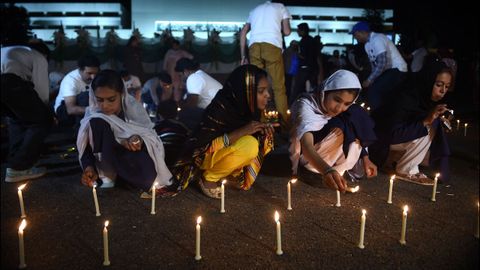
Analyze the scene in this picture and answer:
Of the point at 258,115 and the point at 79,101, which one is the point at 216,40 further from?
the point at 258,115

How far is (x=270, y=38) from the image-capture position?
6.07m

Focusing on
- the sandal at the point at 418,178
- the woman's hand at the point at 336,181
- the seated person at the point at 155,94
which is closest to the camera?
the woman's hand at the point at 336,181

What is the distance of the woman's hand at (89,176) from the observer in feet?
12.0

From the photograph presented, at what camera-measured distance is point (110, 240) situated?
291 cm

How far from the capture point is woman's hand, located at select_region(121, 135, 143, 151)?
3.78m

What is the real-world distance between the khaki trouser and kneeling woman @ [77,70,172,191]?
2.73 metres

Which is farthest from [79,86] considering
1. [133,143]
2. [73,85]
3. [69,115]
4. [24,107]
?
[133,143]

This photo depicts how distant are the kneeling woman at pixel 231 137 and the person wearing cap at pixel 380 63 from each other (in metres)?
2.56

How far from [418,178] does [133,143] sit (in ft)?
9.84

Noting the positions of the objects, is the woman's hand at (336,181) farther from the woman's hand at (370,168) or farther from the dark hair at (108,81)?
the dark hair at (108,81)

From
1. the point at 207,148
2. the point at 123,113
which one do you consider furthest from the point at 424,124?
the point at 123,113

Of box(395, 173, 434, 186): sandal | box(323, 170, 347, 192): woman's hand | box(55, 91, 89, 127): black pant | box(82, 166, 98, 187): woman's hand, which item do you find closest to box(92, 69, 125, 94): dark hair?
box(82, 166, 98, 187): woman's hand

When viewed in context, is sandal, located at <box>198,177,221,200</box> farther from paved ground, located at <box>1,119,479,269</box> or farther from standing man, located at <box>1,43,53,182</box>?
standing man, located at <box>1,43,53,182</box>

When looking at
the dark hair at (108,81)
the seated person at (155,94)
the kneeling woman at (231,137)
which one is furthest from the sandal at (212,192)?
the seated person at (155,94)
